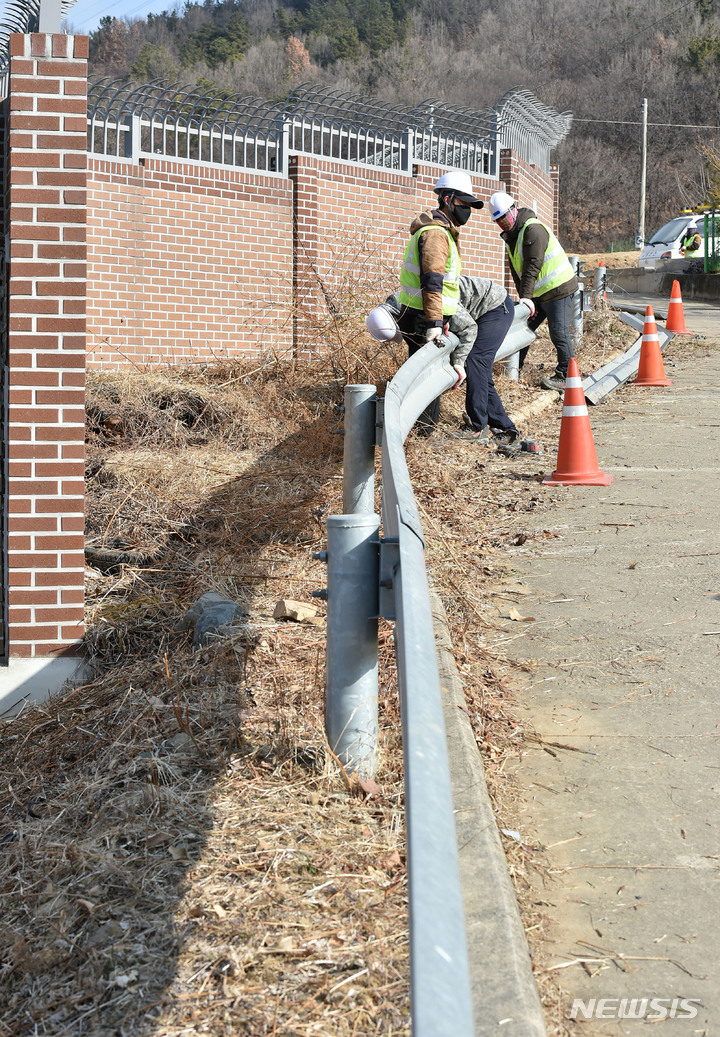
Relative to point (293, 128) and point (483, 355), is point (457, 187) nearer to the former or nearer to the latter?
point (483, 355)

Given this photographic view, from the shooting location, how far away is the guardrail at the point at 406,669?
1144 mm

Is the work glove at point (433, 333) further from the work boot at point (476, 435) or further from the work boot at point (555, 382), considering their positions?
the work boot at point (555, 382)

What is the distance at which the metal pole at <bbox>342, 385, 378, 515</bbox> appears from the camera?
4258 millimetres

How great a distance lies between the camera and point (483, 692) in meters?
3.87

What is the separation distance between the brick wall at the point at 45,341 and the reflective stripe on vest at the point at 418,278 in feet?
12.2

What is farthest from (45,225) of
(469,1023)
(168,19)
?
(168,19)

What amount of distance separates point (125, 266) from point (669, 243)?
24.9m

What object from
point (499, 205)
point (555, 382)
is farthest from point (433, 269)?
point (555, 382)

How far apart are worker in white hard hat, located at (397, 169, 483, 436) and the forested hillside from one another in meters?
51.1

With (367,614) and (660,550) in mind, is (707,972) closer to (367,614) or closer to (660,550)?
(367,614)

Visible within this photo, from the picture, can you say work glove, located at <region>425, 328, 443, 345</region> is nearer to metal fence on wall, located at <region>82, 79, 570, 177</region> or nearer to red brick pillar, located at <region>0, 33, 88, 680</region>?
red brick pillar, located at <region>0, 33, 88, 680</region>


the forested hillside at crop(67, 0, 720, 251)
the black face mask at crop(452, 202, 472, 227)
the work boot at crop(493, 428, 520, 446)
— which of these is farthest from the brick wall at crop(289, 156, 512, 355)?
the forested hillside at crop(67, 0, 720, 251)

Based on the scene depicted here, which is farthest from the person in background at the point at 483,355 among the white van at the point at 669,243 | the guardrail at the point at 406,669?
the white van at the point at 669,243

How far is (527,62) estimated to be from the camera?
81.1 meters
